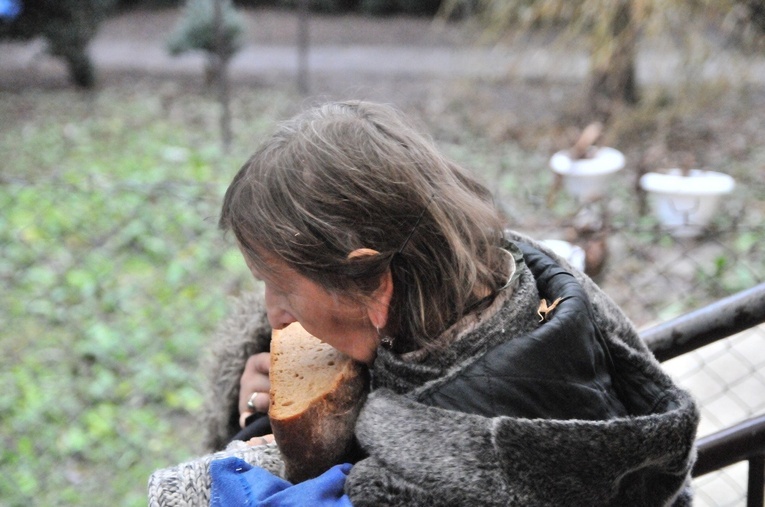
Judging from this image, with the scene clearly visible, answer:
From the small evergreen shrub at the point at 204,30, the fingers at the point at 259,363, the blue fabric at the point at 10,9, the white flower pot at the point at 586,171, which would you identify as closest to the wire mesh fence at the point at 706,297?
the white flower pot at the point at 586,171

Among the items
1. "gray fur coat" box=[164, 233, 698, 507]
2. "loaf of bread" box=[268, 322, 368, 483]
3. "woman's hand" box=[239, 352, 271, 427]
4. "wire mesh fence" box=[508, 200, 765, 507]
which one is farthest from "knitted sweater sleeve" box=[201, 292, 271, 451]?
"wire mesh fence" box=[508, 200, 765, 507]

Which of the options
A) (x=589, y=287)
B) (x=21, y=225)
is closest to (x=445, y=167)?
(x=589, y=287)

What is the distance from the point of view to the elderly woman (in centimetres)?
100

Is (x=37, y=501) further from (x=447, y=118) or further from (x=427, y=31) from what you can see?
(x=427, y=31)

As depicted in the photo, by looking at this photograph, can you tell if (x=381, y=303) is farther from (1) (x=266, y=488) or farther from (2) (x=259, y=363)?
(2) (x=259, y=363)

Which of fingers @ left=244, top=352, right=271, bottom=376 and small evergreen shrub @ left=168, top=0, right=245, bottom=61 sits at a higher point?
fingers @ left=244, top=352, right=271, bottom=376

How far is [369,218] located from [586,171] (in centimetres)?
445

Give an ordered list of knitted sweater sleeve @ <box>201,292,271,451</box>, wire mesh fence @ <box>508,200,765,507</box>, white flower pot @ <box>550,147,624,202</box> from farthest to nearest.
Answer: white flower pot @ <box>550,147,624,202</box>
wire mesh fence @ <box>508,200,765,507</box>
knitted sweater sleeve @ <box>201,292,271,451</box>

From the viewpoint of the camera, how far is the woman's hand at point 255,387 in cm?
148

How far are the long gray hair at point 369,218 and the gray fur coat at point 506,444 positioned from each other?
6 centimetres

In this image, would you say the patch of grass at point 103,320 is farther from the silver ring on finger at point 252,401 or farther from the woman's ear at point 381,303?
the woman's ear at point 381,303

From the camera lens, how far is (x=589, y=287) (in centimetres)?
130

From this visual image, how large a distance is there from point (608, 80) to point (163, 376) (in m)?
5.54

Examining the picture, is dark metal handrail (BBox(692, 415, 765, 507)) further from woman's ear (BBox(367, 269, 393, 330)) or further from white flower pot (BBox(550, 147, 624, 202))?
white flower pot (BBox(550, 147, 624, 202))
